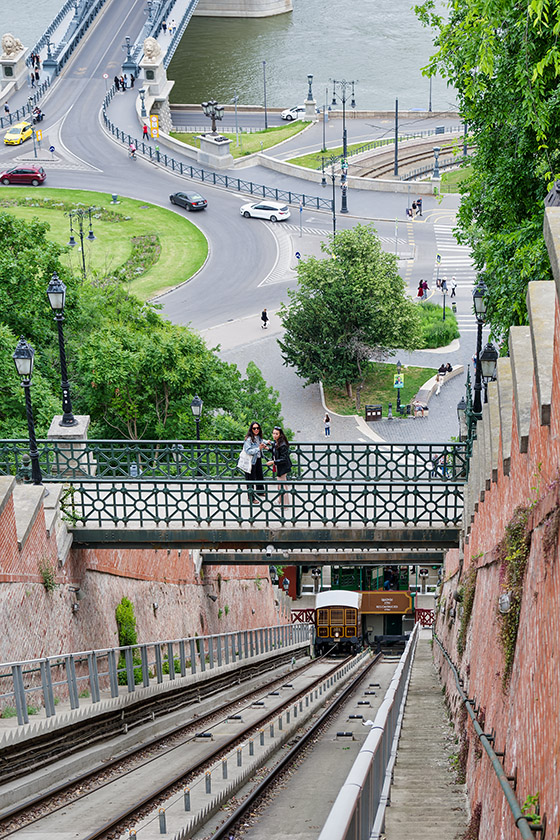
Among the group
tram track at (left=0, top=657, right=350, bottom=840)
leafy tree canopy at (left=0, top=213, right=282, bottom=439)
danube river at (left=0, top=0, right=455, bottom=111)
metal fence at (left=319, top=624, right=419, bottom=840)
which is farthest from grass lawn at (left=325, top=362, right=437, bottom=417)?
danube river at (left=0, top=0, right=455, bottom=111)

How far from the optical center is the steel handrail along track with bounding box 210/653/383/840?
12.5m

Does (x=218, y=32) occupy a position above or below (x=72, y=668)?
above

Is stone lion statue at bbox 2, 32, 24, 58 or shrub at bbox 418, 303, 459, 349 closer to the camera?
shrub at bbox 418, 303, 459, 349

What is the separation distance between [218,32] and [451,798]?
4133 inches

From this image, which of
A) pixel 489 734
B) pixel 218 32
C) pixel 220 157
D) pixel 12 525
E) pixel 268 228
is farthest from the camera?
pixel 218 32

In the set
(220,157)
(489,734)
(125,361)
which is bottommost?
(489,734)

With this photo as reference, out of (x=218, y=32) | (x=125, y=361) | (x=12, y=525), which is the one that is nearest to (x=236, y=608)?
(x=125, y=361)

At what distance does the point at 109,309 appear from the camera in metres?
34.7

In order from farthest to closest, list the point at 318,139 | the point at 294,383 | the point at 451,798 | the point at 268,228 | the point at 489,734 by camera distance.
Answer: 1. the point at 318,139
2. the point at 268,228
3. the point at 294,383
4. the point at 451,798
5. the point at 489,734

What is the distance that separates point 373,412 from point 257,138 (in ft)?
132

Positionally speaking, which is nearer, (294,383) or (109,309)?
(109,309)

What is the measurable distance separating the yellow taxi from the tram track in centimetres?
6172

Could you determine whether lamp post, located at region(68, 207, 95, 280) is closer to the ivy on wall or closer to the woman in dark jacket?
the woman in dark jacket

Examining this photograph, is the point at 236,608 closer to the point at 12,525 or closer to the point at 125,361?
the point at 125,361
